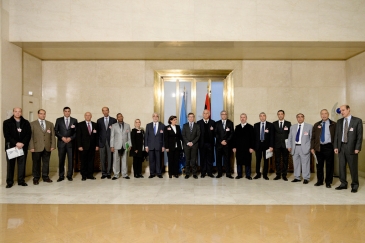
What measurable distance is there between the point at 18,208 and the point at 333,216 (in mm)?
4808

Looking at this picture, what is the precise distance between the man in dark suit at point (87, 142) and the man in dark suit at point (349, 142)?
5.72 metres

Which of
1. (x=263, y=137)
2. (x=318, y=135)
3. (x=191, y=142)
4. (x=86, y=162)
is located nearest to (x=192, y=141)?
(x=191, y=142)

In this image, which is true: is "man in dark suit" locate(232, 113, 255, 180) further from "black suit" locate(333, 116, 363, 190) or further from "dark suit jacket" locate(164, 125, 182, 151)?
"black suit" locate(333, 116, 363, 190)

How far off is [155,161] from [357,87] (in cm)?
619

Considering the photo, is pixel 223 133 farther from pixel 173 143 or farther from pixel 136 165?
pixel 136 165

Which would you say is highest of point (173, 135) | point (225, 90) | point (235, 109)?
point (225, 90)

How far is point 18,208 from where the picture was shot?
4266 millimetres

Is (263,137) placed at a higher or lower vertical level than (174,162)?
higher

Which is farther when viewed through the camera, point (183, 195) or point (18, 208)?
point (183, 195)

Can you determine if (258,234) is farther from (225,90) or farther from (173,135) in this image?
(225,90)

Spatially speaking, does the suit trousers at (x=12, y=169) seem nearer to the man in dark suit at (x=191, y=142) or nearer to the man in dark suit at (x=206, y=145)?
the man in dark suit at (x=191, y=142)

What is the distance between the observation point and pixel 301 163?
21.8ft

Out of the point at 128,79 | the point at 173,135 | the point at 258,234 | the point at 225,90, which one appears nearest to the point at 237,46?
the point at 225,90

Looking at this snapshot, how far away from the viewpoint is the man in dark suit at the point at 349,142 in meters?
5.52
